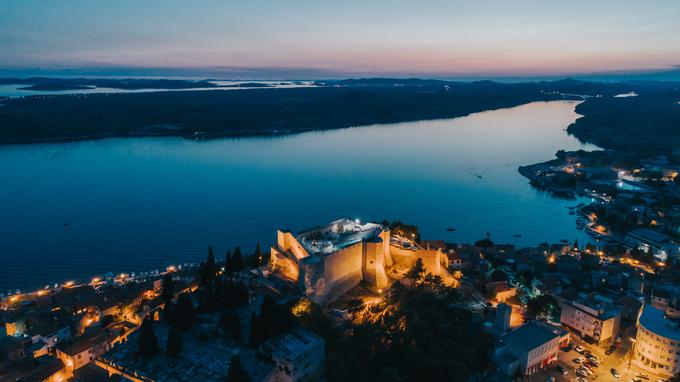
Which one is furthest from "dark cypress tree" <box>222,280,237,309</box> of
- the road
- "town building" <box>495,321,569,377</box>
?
the road

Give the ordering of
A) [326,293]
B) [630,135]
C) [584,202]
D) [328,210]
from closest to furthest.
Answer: [326,293]
[328,210]
[584,202]
[630,135]

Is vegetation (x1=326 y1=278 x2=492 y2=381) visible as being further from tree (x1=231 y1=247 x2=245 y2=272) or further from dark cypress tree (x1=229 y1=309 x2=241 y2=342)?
tree (x1=231 y1=247 x2=245 y2=272)

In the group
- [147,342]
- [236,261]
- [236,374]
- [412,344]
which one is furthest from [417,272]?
[147,342]

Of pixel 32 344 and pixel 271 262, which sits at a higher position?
pixel 271 262

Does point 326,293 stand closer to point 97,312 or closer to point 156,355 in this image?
point 156,355

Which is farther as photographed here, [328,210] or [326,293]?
[328,210]

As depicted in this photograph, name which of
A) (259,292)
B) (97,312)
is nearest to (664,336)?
(259,292)

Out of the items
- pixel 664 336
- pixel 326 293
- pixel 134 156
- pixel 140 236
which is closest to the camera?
pixel 664 336
